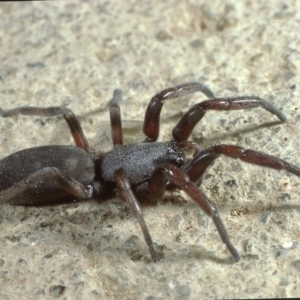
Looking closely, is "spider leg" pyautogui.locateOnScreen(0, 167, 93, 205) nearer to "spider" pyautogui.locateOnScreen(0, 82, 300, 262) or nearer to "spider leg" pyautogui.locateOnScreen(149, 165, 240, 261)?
"spider" pyautogui.locateOnScreen(0, 82, 300, 262)

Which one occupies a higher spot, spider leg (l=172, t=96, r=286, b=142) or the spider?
spider leg (l=172, t=96, r=286, b=142)

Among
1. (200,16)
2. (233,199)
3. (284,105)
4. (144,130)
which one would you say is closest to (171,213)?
(233,199)

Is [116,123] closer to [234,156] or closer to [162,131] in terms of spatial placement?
[162,131]

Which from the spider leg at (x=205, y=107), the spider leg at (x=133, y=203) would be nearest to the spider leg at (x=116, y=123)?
the spider leg at (x=205, y=107)

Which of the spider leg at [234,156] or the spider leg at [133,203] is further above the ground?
the spider leg at [234,156]

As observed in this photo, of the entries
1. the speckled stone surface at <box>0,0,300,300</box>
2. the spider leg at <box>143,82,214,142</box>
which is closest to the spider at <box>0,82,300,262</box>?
the spider leg at <box>143,82,214,142</box>

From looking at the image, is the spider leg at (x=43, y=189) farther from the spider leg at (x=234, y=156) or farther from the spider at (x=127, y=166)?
the spider leg at (x=234, y=156)

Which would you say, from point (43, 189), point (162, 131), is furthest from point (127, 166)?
point (162, 131)
